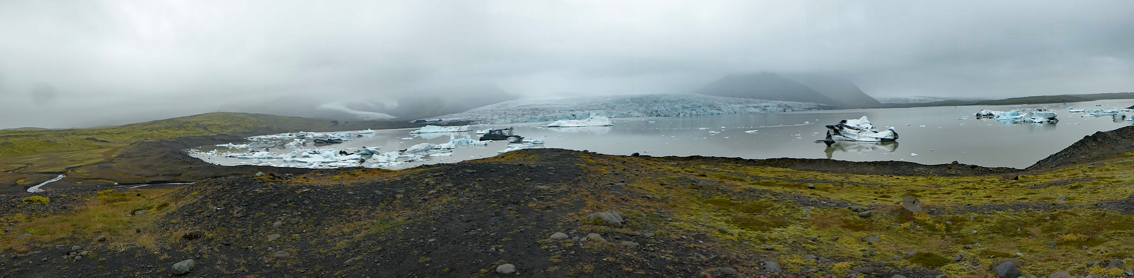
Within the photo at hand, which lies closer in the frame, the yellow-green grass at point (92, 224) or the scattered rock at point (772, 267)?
the scattered rock at point (772, 267)

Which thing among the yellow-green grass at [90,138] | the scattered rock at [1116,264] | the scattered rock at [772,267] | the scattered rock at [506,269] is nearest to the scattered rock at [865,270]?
the scattered rock at [772,267]

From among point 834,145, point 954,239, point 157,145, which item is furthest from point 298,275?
point 157,145

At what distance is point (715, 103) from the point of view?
179125 mm

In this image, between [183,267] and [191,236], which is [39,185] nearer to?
[191,236]

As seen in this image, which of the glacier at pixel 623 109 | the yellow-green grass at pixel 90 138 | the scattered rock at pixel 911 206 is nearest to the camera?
the scattered rock at pixel 911 206

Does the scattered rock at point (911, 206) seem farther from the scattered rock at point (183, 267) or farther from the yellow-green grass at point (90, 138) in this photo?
the yellow-green grass at point (90, 138)

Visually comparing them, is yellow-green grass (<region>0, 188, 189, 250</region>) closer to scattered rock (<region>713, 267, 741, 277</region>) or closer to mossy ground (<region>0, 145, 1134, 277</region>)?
mossy ground (<region>0, 145, 1134, 277</region>)

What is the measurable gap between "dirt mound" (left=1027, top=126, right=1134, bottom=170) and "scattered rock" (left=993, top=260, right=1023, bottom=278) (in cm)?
1975

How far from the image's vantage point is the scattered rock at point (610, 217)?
9117mm

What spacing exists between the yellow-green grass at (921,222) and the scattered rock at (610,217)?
28 centimetres

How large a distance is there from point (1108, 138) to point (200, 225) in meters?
37.5

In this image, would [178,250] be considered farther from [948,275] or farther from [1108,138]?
[1108,138]

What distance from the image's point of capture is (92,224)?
10664 mm

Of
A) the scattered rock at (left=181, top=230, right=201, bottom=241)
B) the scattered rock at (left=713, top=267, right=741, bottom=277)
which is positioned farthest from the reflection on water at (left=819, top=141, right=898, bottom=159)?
the scattered rock at (left=181, top=230, right=201, bottom=241)
